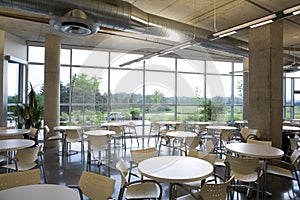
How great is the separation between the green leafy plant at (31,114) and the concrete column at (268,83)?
591 cm

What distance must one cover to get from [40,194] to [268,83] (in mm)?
5033

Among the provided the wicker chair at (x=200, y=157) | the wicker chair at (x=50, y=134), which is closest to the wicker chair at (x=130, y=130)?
the wicker chair at (x=50, y=134)

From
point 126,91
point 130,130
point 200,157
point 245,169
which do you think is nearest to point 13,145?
point 200,157

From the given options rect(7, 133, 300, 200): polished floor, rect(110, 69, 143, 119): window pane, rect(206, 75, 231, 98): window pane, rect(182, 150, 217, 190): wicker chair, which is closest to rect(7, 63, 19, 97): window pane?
rect(7, 133, 300, 200): polished floor

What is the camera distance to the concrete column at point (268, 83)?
4.97m

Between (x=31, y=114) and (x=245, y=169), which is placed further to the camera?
(x=31, y=114)

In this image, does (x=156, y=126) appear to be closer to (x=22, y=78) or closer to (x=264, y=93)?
(x=264, y=93)

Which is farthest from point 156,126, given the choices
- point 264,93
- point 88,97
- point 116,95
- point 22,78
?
point 22,78

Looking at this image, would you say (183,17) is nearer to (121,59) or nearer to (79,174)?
(121,59)

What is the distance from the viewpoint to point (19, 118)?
6.45m

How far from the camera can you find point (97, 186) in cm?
196

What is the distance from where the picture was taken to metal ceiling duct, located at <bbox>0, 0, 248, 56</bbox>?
306 centimetres

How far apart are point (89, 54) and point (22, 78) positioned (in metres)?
2.42

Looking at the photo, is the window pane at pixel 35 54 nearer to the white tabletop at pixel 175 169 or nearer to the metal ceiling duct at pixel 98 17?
the metal ceiling duct at pixel 98 17
